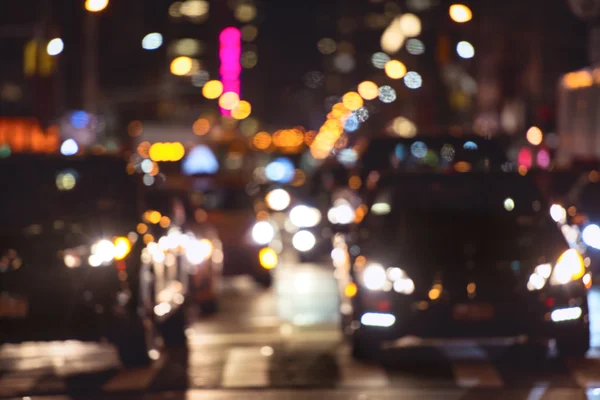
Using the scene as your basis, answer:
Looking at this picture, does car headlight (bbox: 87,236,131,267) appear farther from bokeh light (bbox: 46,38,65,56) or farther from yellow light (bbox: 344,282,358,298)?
bokeh light (bbox: 46,38,65,56)

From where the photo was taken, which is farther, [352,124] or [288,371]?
[352,124]

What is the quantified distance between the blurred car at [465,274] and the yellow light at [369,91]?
3451 inches

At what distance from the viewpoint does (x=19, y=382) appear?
1116 cm

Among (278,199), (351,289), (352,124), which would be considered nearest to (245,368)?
(351,289)

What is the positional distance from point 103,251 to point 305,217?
8.63 m

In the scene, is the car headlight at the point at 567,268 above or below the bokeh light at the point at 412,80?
below

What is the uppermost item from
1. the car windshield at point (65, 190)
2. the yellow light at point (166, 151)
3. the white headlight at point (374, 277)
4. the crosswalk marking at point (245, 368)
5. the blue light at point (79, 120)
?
the yellow light at point (166, 151)

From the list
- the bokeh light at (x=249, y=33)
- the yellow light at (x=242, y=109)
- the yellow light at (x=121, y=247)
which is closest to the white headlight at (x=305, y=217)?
the yellow light at (x=121, y=247)

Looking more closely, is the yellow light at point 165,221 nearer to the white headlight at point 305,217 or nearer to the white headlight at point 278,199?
the white headlight at point 305,217

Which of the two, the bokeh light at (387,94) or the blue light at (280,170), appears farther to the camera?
the bokeh light at (387,94)

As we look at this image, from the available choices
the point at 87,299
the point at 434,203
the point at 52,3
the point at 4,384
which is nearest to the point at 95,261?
the point at 87,299

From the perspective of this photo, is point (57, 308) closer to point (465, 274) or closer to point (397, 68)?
point (465, 274)

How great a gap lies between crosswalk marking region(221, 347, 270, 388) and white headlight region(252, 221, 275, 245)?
20.5 ft

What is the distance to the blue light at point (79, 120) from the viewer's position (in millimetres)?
28344
